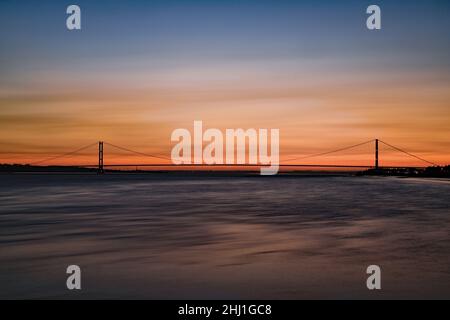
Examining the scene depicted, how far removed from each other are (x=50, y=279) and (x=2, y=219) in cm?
1099

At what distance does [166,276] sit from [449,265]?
15.8 feet

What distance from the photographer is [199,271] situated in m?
8.38

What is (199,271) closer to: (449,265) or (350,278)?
(350,278)

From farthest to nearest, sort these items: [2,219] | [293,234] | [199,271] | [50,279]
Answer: [2,219], [293,234], [199,271], [50,279]

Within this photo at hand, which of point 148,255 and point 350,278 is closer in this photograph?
point 350,278

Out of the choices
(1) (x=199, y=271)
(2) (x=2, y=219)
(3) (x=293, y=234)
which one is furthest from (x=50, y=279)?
(2) (x=2, y=219)

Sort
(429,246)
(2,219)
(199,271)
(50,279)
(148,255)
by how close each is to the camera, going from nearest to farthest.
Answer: (50,279)
(199,271)
(148,255)
(429,246)
(2,219)

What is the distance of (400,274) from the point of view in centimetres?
820

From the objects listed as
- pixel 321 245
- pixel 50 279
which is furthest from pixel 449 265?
pixel 50 279
